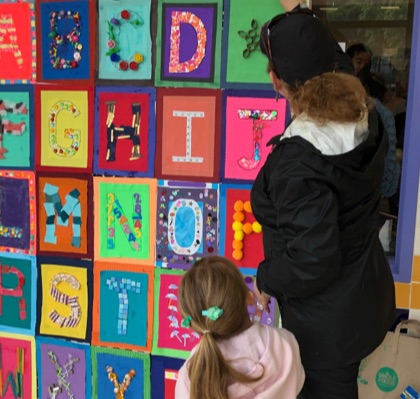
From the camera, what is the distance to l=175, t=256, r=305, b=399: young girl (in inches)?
51.6

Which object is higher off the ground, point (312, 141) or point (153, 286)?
point (312, 141)

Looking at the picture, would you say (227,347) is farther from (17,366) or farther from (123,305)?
(17,366)

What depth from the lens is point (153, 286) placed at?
213 cm

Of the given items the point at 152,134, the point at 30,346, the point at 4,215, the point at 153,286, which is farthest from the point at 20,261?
the point at 152,134

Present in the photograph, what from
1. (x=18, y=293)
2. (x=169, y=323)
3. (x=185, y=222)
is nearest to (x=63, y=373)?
(x=18, y=293)

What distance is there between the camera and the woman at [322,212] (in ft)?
4.19

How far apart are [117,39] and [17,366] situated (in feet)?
4.93

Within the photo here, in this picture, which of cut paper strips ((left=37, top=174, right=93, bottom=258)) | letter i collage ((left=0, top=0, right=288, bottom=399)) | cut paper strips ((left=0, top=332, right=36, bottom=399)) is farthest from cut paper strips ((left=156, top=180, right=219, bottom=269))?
cut paper strips ((left=0, top=332, right=36, bottom=399))

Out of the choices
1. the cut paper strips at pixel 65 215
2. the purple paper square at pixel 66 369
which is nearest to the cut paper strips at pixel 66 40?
the cut paper strips at pixel 65 215

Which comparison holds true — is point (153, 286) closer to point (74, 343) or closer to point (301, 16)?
point (74, 343)

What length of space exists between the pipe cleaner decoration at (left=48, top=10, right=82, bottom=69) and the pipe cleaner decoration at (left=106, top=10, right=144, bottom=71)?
0.14 meters

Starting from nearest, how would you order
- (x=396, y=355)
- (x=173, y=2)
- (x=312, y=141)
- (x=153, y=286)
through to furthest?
(x=312, y=141) → (x=396, y=355) → (x=173, y=2) → (x=153, y=286)

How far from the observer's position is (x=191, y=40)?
197cm

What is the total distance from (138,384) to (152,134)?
3.42 feet
